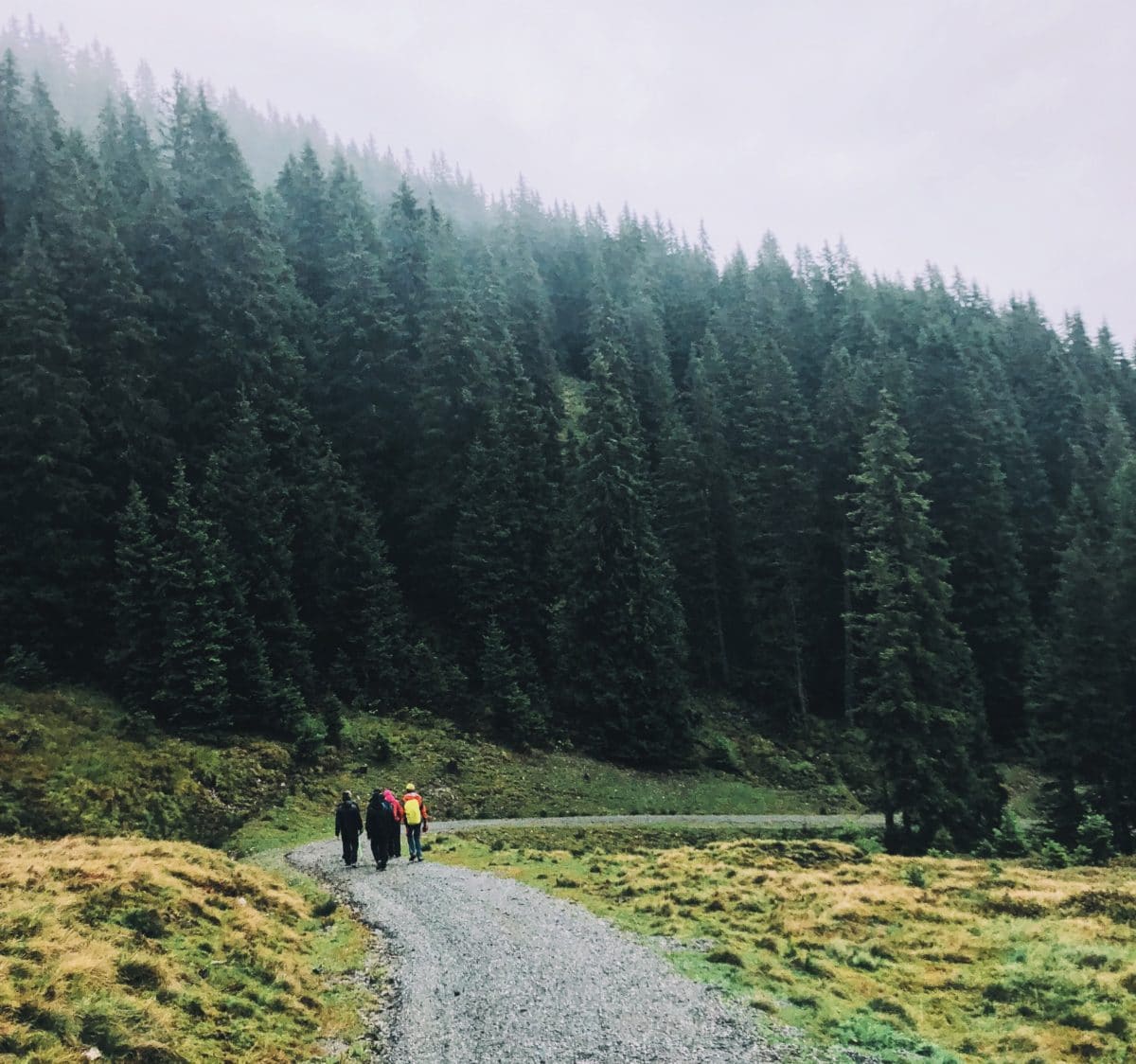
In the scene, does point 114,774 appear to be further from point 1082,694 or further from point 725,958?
point 1082,694

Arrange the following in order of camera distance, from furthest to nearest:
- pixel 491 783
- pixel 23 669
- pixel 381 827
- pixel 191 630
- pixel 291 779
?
1. pixel 491 783
2. pixel 191 630
3. pixel 291 779
4. pixel 23 669
5. pixel 381 827

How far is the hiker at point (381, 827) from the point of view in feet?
63.8

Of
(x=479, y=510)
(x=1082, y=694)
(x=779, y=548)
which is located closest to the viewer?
(x=1082, y=694)

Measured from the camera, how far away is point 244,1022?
878 cm

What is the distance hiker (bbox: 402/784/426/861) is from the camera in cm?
2022

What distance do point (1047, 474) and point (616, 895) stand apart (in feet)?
205

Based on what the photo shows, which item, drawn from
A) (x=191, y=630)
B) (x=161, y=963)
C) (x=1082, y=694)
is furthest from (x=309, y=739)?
(x=1082, y=694)

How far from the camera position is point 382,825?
19.8 m

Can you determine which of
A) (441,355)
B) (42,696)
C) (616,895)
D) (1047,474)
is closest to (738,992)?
(616,895)

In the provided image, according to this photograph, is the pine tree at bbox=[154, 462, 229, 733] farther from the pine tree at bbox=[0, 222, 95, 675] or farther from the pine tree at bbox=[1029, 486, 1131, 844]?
the pine tree at bbox=[1029, 486, 1131, 844]

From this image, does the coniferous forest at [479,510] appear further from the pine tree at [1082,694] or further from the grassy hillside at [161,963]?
the grassy hillside at [161,963]

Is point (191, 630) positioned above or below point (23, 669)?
above

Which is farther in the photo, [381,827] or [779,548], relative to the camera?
[779,548]

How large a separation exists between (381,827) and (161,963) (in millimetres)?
10648
